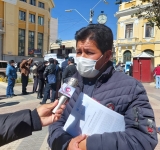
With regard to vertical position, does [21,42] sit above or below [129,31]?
below

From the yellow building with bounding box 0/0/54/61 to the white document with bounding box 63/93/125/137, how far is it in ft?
114

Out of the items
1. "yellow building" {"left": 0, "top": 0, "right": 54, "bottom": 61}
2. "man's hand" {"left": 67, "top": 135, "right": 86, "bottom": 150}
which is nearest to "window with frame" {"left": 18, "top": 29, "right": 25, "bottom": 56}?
"yellow building" {"left": 0, "top": 0, "right": 54, "bottom": 61}

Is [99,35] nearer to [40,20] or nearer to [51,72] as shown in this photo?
[51,72]

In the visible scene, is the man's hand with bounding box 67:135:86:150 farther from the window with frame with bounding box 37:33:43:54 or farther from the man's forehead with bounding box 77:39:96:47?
the window with frame with bounding box 37:33:43:54

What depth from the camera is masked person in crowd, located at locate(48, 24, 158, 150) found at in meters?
1.14

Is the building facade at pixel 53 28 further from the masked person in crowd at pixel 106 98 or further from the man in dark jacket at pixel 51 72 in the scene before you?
the masked person in crowd at pixel 106 98

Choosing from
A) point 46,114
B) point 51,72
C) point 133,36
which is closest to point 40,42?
point 133,36

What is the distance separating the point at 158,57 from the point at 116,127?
25598mm

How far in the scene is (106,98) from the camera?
136 centimetres

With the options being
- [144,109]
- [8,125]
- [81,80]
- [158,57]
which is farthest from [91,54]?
[158,57]

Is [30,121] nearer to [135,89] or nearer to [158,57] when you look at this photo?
[135,89]

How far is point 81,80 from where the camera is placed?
62.5 inches

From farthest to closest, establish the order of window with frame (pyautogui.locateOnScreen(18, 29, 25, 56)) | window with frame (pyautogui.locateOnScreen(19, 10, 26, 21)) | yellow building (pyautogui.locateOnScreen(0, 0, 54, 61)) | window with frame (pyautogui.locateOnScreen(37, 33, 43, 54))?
window with frame (pyautogui.locateOnScreen(37, 33, 43, 54))
window with frame (pyautogui.locateOnScreen(19, 10, 26, 21))
window with frame (pyautogui.locateOnScreen(18, 29, 25, 56))
yellow building (pyautogui.locateOnScreen(0, 0, 54, 61))

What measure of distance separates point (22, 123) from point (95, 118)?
1.55ft
